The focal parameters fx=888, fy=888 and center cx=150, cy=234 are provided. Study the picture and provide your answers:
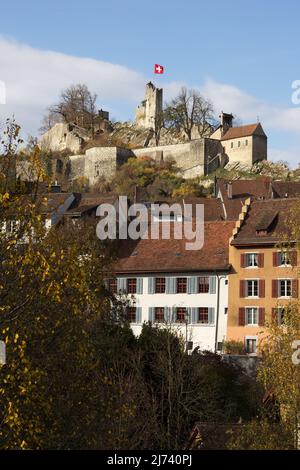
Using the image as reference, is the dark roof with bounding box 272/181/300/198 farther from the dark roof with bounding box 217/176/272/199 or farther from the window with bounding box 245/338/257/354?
the window with bounding box 245/338/257/354

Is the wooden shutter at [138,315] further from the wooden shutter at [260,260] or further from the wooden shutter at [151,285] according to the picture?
the wooden shutter at [260,260]

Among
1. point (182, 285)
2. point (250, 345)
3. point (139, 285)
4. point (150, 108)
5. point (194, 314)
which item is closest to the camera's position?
point (250, 345)

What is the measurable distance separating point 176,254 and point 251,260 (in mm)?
4489

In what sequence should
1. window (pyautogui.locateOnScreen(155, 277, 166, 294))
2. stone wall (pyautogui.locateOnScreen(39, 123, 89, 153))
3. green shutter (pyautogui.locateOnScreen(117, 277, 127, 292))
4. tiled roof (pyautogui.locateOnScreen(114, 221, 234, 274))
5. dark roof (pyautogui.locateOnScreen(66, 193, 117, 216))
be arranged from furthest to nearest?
stone wall (pyautogui.locateOnScreen(39, 123, 89, 153)) < dark roof (pyautogui.locateOnScreen(66, 193, 117, 216)) < green shutter (pyautogui.locateOnScreen(117, 277, 127, 292)) < window (pyautogui.locateOnScreen(155, 277, 166, 294)) < tiled roof (pyautogui.locateOnScreen(114, 221, 234, 274))

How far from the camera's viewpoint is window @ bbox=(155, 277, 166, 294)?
46.1 meters

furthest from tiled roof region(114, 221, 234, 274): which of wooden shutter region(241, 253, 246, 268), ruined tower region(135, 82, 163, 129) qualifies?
ruined tower region(135, 82, 163, 129)

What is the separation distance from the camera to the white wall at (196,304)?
43812mm

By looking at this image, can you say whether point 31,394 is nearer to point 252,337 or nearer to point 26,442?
point 26,442

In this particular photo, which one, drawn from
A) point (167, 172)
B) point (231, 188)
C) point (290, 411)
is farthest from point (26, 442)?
point (167, 172)

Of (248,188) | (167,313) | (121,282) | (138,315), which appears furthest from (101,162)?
(167,313)

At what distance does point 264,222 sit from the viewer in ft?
147

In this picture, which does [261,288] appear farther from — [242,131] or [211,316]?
[242,131]

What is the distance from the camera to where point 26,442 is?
14.2 meters

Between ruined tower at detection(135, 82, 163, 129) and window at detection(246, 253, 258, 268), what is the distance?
7567 cm
